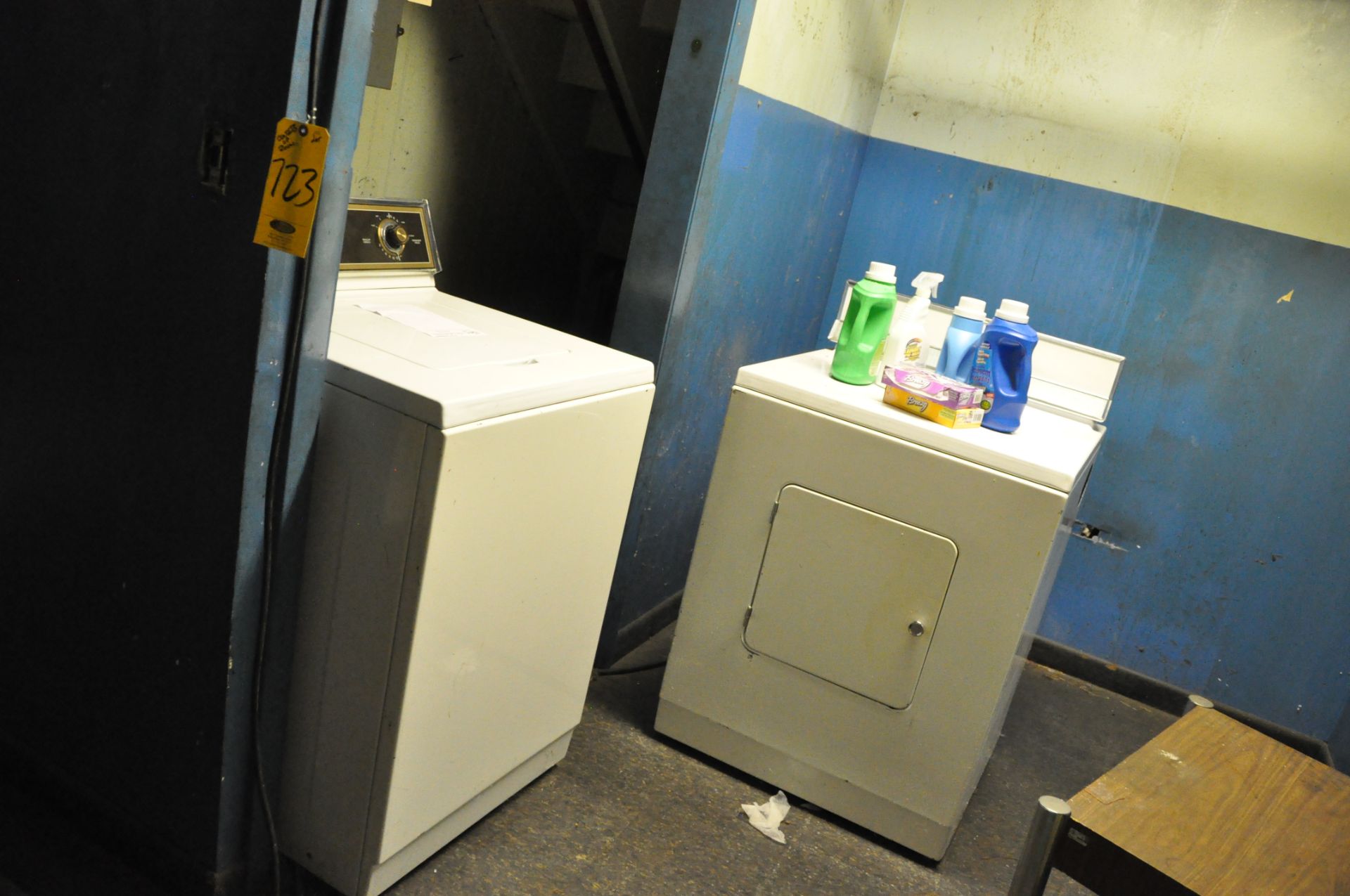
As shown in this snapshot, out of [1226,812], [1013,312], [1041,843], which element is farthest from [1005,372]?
[1041,843]

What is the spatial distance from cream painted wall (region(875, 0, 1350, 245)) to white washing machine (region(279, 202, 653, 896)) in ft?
5.68

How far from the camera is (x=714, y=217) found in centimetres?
237

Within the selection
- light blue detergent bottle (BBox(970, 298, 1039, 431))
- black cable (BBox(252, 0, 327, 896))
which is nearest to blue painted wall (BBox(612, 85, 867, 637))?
light blue detergent bottle (BBox(970, 298, 1039, 431))

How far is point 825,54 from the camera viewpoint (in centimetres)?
266

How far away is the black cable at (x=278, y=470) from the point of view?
133 centimetres

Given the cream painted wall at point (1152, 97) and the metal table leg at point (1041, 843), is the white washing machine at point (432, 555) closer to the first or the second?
the metal table leg at point (1041, 843)

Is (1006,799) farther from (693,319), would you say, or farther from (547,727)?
(693,319)

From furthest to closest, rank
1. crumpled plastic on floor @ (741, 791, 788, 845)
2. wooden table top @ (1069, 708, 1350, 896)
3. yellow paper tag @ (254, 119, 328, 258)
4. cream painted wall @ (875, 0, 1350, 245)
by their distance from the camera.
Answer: cream painted wall @ (875, 0, 1350, 245) → crumpled plastic on floor @ (741, 791, 788, 845) → yellow paper tag @ (254, 119, 328, 258) → wooden table top @ (1069, 708, 1350, 896)

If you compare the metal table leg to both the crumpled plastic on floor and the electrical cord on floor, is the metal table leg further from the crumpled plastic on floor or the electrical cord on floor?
the electrical cord on floor

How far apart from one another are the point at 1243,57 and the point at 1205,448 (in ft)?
3.52

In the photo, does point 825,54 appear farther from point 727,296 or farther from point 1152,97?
point 1152,97

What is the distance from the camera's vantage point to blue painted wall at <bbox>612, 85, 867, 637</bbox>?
2.38 meters

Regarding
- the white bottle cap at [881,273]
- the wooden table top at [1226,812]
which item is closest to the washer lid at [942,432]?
the white bottle cap at [881,273]

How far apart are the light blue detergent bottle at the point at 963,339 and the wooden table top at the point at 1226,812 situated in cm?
92
